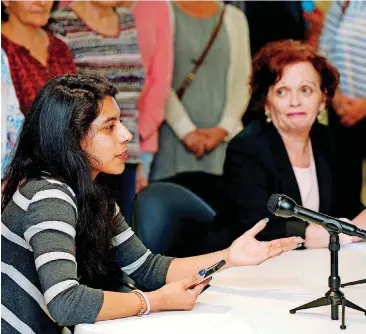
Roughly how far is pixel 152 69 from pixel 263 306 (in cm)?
216

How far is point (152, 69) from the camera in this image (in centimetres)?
396

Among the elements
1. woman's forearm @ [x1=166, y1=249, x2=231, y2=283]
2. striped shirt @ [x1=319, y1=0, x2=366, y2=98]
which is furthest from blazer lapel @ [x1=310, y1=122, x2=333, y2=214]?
woman's forearm @ [x1=166, y1=249, x2=231, y2=283]

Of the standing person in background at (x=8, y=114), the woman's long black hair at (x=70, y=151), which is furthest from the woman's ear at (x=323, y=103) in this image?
the woman's long black hair at (x=70, y=151)

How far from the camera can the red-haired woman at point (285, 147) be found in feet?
10.7

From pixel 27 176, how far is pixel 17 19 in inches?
66.1

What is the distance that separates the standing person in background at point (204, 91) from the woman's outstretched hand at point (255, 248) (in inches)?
72.6

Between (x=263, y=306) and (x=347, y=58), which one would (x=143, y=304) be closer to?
(x=263, y=306)

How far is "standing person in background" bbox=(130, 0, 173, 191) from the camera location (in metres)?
3.92

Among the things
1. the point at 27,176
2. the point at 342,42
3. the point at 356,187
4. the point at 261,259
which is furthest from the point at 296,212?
the point at 342,42

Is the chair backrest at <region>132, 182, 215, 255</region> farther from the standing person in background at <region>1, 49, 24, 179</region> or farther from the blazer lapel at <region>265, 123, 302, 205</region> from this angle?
the standing person in background at <region>1, 49, 24, 179</region>

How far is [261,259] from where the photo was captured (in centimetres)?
219

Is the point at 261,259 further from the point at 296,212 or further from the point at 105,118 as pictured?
the point at 105,118

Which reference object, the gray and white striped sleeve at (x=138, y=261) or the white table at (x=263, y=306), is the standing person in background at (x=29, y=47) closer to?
the gray and white striped sleeve at (x=138, y=261)

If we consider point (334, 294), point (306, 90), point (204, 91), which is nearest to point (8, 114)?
point (204, 91)
